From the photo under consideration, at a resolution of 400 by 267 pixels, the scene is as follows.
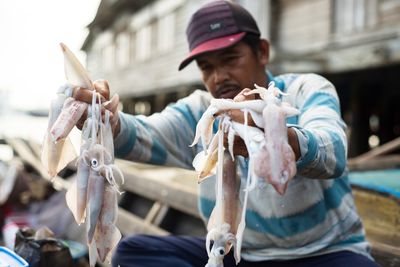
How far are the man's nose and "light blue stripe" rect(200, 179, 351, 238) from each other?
0.79 meters

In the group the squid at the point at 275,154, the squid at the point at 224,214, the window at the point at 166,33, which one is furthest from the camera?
the window at the point at 166,33

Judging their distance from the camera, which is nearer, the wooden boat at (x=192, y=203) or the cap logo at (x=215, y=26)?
the cap logo at (x=215, y=26)

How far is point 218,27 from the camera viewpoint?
8.02 ft

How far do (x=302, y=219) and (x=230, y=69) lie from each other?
96cm

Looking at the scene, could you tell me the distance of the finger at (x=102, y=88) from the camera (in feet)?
6.18

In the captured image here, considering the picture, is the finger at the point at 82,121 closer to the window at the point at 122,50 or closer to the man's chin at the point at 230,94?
the man's chin at the point at 230,94

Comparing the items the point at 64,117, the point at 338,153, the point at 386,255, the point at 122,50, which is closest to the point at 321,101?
the point at 338,153

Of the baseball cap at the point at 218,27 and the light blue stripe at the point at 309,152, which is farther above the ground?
the baseball cap at the point at 218,27

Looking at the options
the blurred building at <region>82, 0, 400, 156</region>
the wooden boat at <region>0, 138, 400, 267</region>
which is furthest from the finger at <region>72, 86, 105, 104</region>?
the blurred building at <region>82, 0, 400, 156</region>

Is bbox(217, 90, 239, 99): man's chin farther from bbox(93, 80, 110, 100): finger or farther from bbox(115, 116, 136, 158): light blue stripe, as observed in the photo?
bbox(93, 80, 110, 100): finger

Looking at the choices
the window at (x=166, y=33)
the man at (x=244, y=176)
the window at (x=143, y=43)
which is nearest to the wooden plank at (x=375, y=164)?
the man at (x=244, y=176)

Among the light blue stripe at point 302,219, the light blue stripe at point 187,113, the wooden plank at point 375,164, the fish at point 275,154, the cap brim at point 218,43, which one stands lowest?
the wooden plank at point 375,164

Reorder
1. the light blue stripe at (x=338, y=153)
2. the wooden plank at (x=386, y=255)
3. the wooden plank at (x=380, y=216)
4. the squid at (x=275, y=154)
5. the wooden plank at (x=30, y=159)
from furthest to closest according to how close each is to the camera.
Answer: the wooden plank at (x=30, y=159) < the wooden plank at (x=380, y=216) < the wooden plank at (x=386, y=255) < the light blue stripe at (x=338, y=153) < the squid at (x=275, y=154)

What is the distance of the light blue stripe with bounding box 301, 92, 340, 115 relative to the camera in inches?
83.4
